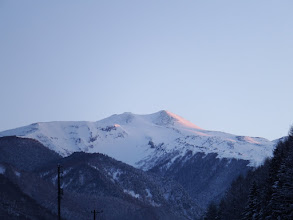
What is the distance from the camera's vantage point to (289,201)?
1893 inches

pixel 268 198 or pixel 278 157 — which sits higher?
pixel 278 157

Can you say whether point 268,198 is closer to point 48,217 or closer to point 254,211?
point 254,211

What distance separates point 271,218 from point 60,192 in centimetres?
2076

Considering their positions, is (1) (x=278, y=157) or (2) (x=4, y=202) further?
(2) (x=4, y=202)

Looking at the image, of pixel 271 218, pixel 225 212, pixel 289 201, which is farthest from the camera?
pixel 225 212

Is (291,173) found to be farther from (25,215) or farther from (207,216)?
(25,215)

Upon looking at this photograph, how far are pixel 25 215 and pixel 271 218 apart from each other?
14592 centimetres

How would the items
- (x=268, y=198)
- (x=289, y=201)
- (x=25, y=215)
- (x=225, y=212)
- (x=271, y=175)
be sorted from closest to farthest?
(x=289, y=201), (x=268, y=198), (x=271, y=175), (x=225, y=212), (x=25, y=215)

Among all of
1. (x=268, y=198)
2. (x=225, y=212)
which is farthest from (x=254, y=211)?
(x=225, y=212)

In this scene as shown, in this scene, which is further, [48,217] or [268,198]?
[48,217]

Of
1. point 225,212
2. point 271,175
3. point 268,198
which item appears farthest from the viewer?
point 225,212

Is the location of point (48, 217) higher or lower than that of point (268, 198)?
lower

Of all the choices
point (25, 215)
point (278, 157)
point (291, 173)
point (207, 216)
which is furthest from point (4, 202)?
point (291, 173)

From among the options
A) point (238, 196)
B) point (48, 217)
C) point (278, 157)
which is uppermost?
point (278, 157)
